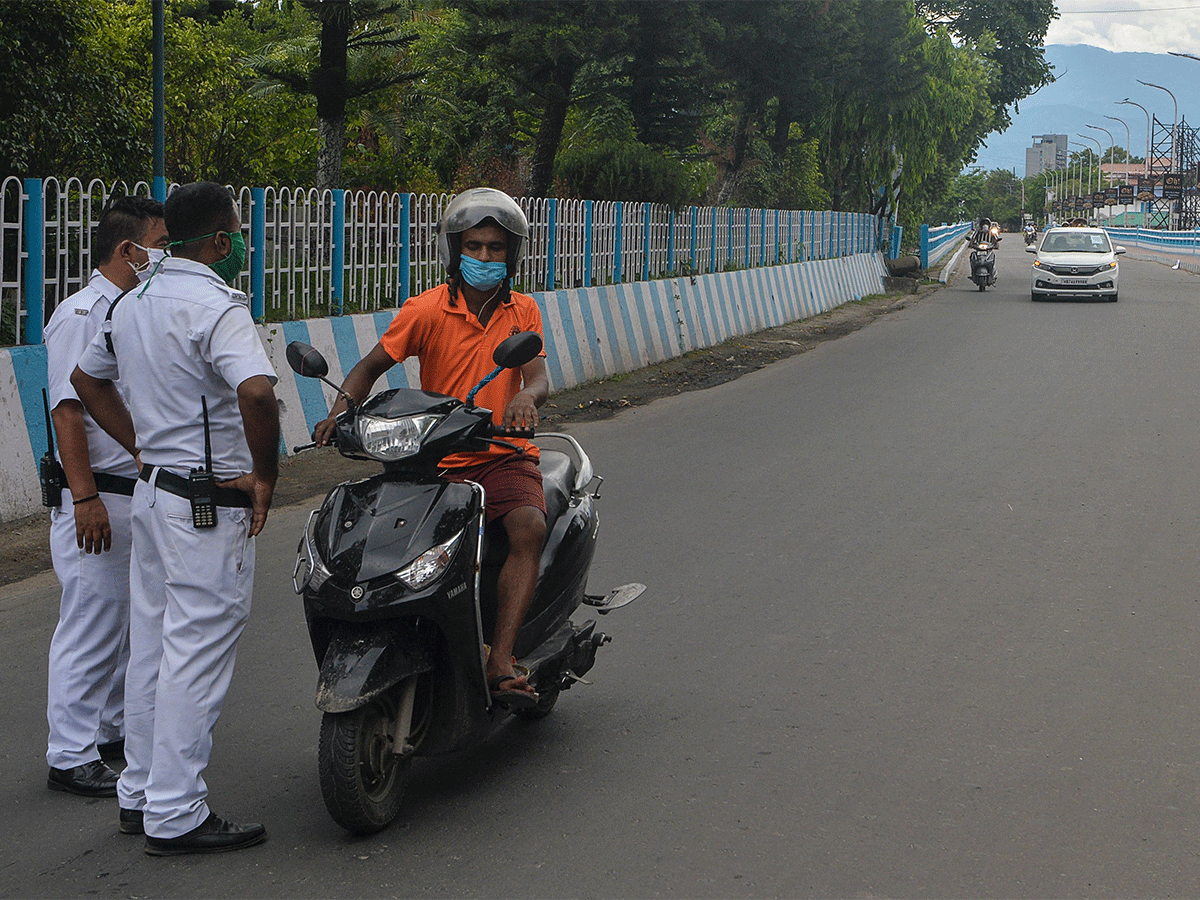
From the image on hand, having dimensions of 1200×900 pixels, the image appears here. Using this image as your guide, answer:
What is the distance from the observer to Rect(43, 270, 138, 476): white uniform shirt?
396 cm

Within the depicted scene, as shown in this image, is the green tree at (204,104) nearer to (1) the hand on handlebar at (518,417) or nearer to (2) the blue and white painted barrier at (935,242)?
(1) the hand on handlebar at (518,417)

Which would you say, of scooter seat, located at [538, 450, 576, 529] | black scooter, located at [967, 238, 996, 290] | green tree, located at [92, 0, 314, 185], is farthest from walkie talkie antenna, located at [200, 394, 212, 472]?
black scooter, located at [967, 238, 996, 290]

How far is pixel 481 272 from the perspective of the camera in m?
4.13

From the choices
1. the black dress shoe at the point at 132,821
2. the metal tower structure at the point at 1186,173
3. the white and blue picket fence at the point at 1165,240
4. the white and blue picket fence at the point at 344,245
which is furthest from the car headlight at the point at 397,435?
the metal tower structure at the point at 1186,173

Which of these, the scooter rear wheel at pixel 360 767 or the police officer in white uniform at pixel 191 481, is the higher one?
the police officer in white uniform at pixel 191 481

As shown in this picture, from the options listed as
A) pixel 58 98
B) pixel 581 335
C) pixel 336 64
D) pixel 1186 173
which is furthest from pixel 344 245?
pixel 1186 173

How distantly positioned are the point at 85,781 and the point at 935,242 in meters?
54.4

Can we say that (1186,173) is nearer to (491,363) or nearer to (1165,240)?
(1165,240)

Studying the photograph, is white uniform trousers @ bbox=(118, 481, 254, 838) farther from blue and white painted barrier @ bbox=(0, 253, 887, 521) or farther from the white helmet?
the white helmet

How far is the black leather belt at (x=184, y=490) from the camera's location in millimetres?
3492

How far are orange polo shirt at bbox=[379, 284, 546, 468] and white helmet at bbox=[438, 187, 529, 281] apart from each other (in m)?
0.12

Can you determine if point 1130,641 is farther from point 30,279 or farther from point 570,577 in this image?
point 30,279

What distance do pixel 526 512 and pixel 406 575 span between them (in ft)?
1.70

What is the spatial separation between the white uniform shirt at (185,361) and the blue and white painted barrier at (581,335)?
79cm
